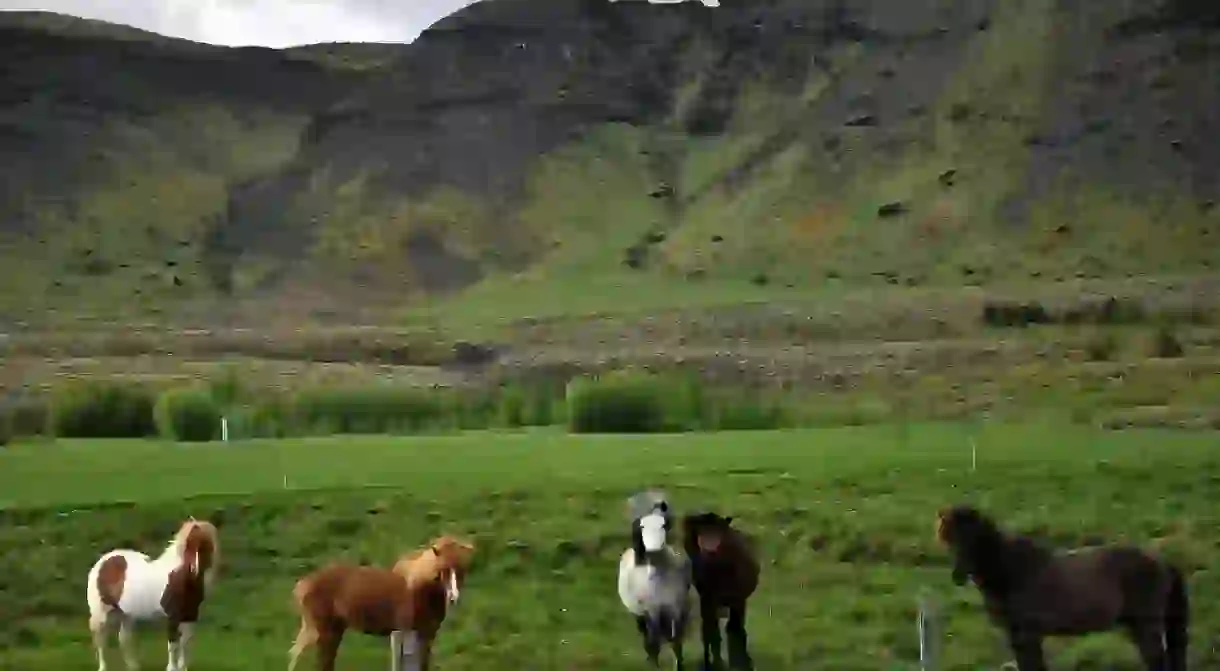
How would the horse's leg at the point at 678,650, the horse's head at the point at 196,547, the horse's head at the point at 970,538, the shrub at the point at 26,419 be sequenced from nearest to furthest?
the horse's head at the point at 970,538 → the horse's head at the point at 196,547 → the horse's leg at the point at 678,650 → the shrub at the point at 26,419

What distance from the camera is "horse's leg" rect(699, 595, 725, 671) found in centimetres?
1148

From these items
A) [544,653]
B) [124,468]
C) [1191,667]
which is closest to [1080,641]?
[1191,667]

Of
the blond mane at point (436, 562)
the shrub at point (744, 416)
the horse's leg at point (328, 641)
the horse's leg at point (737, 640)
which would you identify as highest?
the shrub at point (744, 416)

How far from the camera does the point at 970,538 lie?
10.4 m

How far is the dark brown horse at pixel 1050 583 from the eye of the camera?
1048 centimetres

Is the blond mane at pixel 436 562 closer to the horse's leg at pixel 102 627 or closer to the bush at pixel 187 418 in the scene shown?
the horse's leg at pixel 102 627

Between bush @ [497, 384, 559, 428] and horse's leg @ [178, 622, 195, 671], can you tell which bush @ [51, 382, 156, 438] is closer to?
bush @ [497, 384, 559, 428]

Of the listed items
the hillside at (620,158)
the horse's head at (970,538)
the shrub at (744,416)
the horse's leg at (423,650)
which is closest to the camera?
the horse's head at (970,538)

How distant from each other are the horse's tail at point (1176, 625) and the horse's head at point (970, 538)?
1.25 metres

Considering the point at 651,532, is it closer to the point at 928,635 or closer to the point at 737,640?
the point at 737,640

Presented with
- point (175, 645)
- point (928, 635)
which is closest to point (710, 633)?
point (928, 635)

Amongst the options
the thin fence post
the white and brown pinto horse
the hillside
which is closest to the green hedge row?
the white and brown pinto horse

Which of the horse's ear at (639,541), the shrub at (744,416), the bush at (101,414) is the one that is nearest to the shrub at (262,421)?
the bush at (101,414)

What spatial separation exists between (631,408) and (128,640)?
38.1 ft
